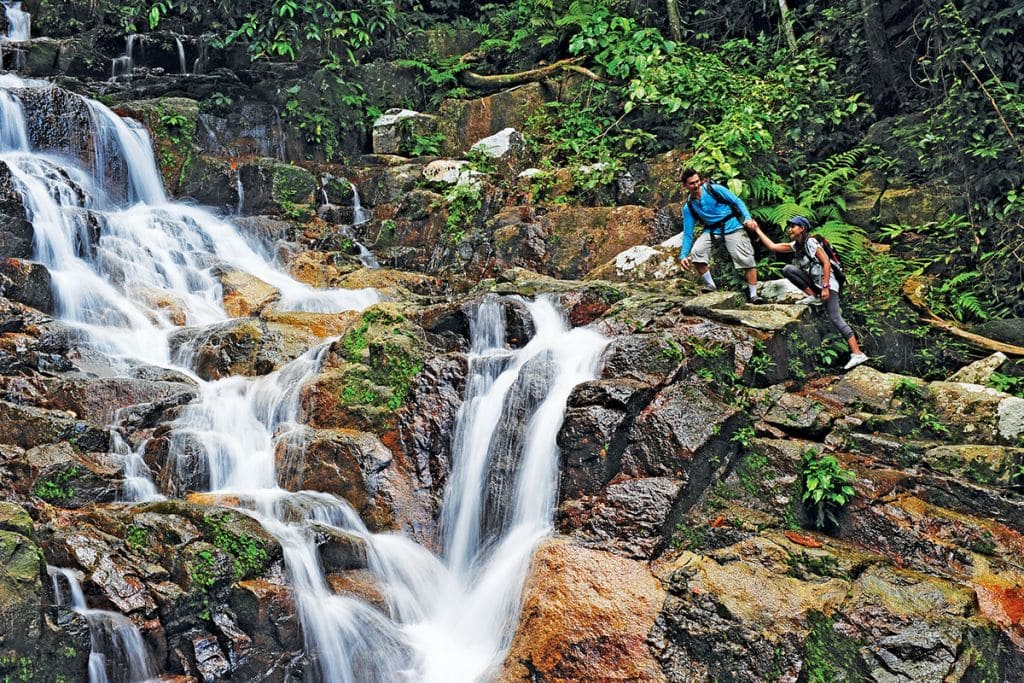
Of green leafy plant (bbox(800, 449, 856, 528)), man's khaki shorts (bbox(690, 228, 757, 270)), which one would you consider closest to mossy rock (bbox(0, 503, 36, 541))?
green leafy plant (bbox(800, 449, 856, 528))

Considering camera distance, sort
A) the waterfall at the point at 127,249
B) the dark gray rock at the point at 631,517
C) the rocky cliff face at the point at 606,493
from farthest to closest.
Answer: the waterfall at the point at 127,249 → the dark gray rock at the point at 631,517 → the rocky cliff face at the point at 606,493

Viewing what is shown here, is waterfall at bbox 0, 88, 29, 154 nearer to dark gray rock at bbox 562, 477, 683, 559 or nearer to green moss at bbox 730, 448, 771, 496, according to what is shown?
dark gray rock at bbox 562, 477, 683, 559

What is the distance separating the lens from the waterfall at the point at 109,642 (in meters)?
5.68

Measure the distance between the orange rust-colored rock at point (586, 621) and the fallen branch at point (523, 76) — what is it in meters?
10.9

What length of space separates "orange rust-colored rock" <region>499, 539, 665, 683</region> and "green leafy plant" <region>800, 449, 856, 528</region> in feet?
5.09

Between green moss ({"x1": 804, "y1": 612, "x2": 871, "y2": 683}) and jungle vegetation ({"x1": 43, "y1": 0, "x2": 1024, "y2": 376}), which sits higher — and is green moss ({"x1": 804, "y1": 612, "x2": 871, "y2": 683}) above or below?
below

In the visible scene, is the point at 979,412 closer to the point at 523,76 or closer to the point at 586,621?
the point at 586,621

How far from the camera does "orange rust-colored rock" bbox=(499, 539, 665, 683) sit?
5855mm

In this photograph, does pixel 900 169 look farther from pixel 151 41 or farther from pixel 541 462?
pixel 151 41

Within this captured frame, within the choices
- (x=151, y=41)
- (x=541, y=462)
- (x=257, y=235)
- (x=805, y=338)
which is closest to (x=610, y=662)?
(x=541, y=462)

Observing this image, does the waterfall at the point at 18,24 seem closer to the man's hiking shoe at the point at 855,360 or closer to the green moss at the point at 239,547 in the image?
the green moss at the point at 239,547

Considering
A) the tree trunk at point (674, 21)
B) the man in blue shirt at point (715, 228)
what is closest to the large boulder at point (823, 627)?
the man in blue shirt at point (715, 228)

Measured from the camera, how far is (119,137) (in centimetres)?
1406

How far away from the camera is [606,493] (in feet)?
22.8
